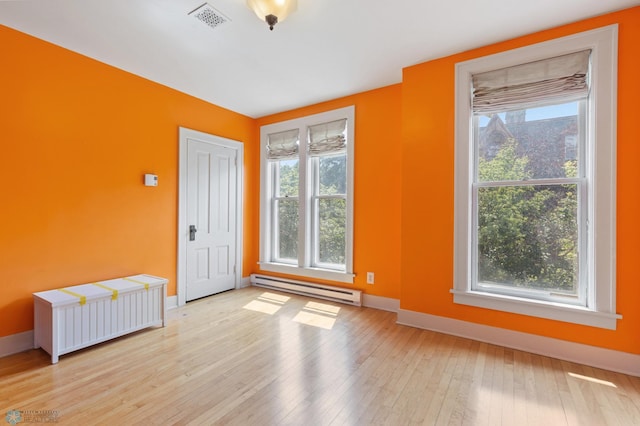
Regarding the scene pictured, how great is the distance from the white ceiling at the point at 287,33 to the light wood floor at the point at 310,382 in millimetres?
2751

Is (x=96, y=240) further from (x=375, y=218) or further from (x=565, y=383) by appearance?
(x=565, y=383)

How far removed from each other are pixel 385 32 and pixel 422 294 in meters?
2.51

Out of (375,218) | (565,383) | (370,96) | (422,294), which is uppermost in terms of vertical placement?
(370,96)

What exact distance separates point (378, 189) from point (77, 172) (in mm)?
3204

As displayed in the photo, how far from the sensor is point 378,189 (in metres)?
3.60

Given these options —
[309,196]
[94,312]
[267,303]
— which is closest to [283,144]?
[309,196]

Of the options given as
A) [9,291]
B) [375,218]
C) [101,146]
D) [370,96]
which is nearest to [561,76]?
[370,96]

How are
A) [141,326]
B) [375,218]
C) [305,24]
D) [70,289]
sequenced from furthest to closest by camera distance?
[375,218]
[141,326]
[70,289]
[305,24]

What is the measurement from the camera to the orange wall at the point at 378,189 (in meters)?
3.48

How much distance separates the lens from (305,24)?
2.36m

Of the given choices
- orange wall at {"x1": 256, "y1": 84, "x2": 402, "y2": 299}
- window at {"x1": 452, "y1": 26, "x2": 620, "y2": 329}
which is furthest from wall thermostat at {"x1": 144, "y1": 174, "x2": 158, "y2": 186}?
window at {"x1": 452, "y1": 26, "x2": 620, "y2": 329}

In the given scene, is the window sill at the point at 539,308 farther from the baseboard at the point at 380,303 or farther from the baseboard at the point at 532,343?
the baseboard at the point at 380,303

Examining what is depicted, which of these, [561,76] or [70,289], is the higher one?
[561,76]

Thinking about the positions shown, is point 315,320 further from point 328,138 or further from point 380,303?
point 328,138
